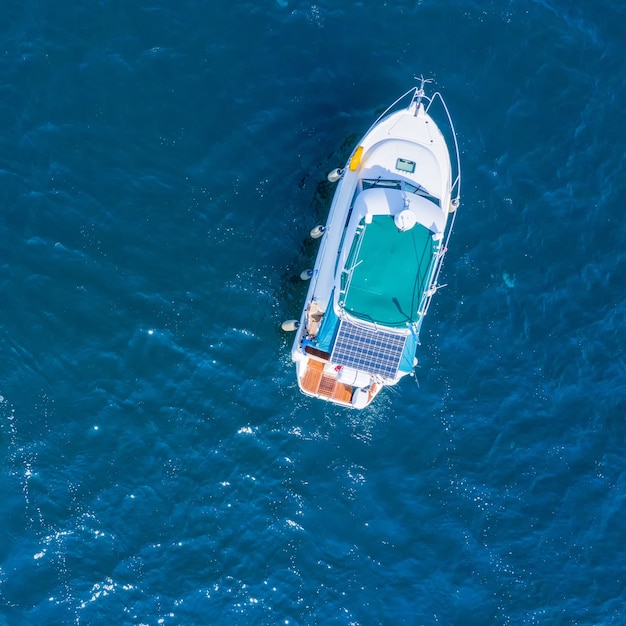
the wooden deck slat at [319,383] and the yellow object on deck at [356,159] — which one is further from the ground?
→ the yellow object on deck at [356,159]

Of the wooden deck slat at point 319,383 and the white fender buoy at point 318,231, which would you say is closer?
the wooden deck slat at point 319,383

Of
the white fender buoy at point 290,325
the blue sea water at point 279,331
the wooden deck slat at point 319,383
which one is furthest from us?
the blue sea water at point 279,331

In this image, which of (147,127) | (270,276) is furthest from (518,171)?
(147,127)

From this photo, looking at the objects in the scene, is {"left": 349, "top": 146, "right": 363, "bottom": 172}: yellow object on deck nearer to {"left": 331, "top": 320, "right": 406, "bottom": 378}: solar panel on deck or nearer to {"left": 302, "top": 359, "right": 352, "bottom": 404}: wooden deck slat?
{"left": 331, "top": 320, "right": 406, "bottom": 378}: solar panel on deck

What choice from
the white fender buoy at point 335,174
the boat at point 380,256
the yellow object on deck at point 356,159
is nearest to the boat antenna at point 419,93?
the boat at point 380,256

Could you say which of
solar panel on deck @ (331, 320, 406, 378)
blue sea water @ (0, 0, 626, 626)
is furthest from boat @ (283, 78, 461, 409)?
blue sea water @ (0, 0, 626, 626)

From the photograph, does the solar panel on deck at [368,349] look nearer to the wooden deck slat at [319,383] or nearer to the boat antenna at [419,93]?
the wooden deck slat at [319,383]
